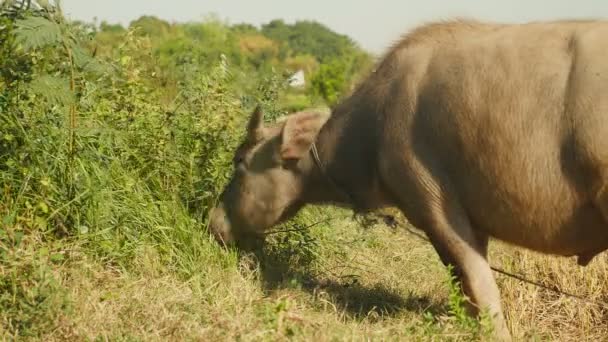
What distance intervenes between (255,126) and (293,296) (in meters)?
1.49

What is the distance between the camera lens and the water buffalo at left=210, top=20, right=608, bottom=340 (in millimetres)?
5871

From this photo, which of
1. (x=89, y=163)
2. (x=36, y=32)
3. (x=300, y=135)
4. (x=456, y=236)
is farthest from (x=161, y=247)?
(x=456, y=236)

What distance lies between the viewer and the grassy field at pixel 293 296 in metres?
5.81

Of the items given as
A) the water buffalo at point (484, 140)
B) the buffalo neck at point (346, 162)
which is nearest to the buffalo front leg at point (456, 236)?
the water buffalo at point (484, 140)

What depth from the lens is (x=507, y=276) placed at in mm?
7777

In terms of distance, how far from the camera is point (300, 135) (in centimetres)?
755

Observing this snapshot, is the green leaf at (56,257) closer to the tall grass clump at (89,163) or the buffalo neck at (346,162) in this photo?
the tall grass clump at (89,163)

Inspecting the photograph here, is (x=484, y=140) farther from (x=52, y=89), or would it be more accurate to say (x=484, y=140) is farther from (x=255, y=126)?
(x=52, y=89)

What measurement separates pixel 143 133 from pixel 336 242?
229 centimetres

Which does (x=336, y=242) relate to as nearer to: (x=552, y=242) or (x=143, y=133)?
(x=143, y=133)

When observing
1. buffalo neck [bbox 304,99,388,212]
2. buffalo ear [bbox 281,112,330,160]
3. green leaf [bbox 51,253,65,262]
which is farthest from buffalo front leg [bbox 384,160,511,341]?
green leaf [bbox 51,253,65,262]

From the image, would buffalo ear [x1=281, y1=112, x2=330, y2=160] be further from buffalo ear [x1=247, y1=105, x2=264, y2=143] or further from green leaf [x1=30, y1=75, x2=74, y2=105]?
Result: green leaf [x1=30, y1=75, x2=74, y2=105]

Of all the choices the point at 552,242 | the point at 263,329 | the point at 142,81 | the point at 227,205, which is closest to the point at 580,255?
the point at 552,242

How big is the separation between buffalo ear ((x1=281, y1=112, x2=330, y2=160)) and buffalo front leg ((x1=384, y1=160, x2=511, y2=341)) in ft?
3.76
